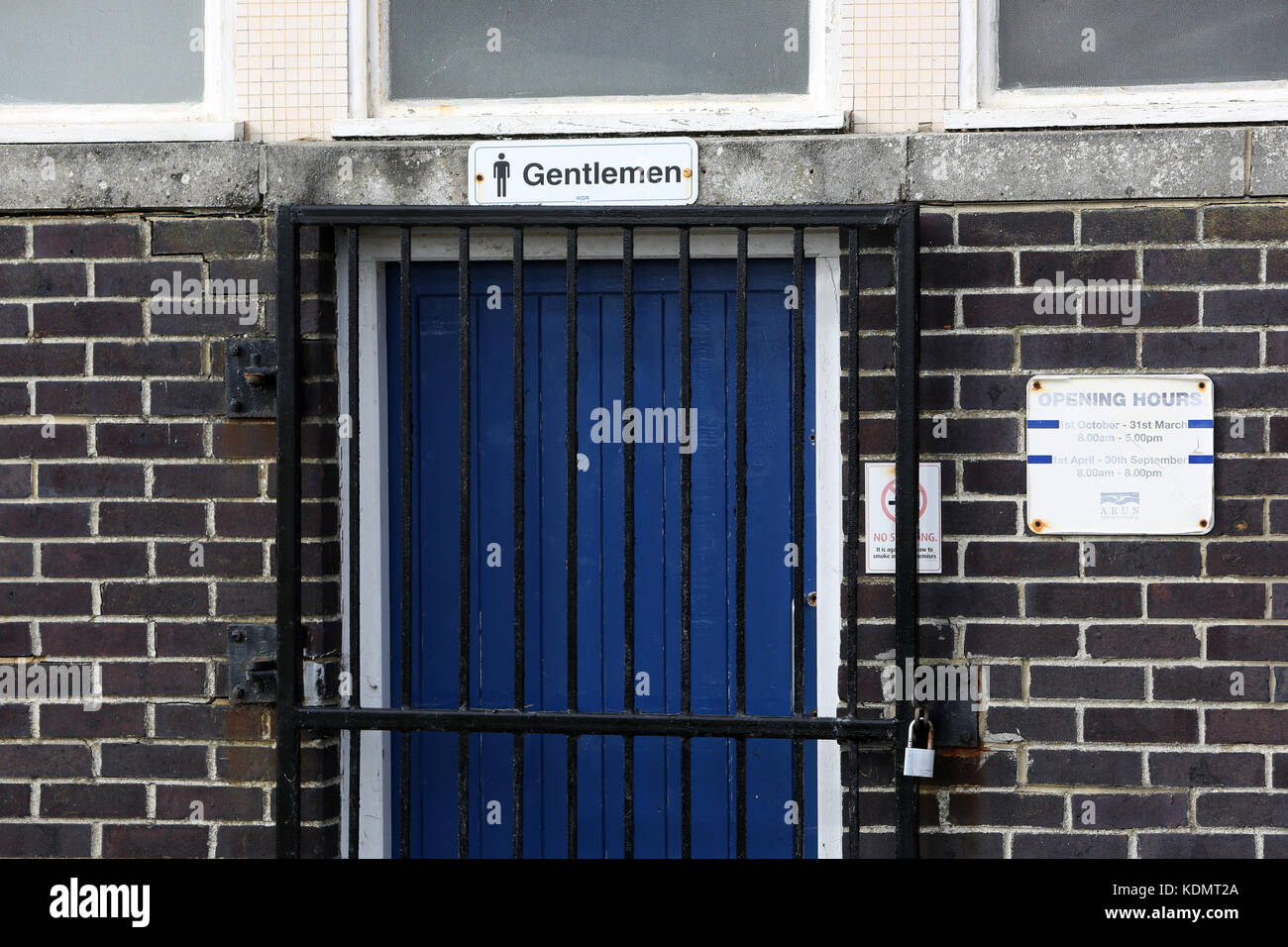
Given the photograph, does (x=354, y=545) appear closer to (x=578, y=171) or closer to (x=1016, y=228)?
(x=578, y=171)

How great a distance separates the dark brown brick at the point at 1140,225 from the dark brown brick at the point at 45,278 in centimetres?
268

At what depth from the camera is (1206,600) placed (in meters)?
2.96

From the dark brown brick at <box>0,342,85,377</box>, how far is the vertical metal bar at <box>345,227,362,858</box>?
78 centimetres

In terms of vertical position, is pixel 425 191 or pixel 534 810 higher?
pixel 425 191

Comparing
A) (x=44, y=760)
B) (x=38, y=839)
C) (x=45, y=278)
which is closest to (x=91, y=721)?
(x=44, y=760)

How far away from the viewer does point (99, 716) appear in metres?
3.14

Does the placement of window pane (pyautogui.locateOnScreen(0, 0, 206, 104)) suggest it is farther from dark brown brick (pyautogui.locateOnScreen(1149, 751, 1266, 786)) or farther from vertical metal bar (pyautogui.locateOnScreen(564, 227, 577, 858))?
dark brown brick (pyautogui.locateOnScreen(1149, 751, 1266, 786))

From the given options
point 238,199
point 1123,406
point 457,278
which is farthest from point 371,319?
point 1123,406

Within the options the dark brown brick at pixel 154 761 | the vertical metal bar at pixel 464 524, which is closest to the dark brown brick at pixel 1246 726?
the vertical metal bar at pixel 464 524

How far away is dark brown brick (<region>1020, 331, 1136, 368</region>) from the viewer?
2967 mm

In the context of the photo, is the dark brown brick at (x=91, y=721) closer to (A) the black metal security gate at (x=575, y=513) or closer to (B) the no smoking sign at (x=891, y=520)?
(A) the black metal security gate at (x=575, y=513)

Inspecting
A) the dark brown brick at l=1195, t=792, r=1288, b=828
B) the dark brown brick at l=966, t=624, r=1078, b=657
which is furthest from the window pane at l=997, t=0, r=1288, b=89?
the dark brown brick at l=1195, t=792, r=1288, b=828

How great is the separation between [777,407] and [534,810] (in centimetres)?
134
